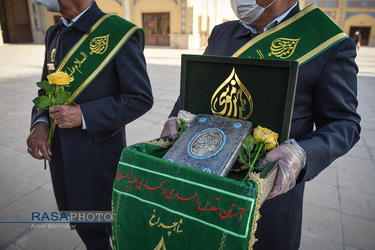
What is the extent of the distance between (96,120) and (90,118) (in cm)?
3

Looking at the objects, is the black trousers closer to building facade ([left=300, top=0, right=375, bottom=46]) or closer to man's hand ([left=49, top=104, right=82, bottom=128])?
man's hand ([left=49, top=104, right=82, bottom=128])

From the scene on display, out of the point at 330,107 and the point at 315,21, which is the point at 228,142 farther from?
the point at 315,21

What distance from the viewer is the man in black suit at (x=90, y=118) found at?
1474 mm

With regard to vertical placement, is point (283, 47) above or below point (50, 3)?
below

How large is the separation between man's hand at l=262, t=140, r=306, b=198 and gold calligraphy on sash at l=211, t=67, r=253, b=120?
17cm

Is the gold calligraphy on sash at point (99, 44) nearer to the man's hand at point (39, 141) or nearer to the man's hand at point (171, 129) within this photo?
the man's hand at point (39, 141)

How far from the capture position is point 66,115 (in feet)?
4.47

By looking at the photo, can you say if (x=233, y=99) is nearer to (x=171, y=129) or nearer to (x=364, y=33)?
(x=171, y=129)

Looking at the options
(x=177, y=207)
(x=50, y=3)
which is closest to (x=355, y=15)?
(x=50, y=3)

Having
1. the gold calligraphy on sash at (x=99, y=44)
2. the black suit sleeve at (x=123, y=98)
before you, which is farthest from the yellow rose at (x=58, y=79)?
the gold calligraphy on sash at (x=99, y=44)

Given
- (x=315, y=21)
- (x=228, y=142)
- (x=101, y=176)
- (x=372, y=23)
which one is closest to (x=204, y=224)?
(x=228, y=142)

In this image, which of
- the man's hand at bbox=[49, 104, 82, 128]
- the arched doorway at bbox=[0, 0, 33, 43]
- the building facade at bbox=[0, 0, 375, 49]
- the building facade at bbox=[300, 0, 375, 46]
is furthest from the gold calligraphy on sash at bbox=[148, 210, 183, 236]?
the building facade at bbox=[300, 0, 375, 46]

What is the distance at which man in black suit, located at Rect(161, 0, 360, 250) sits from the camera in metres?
0.86

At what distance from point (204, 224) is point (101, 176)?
1.09 metres
